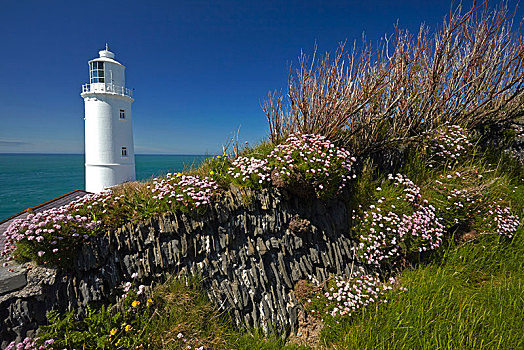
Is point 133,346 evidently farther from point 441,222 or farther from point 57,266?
point 441,222

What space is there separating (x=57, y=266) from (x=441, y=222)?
6871mm

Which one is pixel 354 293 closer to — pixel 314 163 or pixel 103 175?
pixel 314 163

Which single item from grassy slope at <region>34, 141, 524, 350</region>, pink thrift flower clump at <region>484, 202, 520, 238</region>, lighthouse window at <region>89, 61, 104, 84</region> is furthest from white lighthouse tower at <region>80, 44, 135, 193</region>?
pink thrift flower clump at <region>484, 202, 520, 238</region>

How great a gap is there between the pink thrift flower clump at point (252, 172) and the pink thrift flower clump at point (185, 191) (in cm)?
47

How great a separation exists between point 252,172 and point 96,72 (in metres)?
22.8

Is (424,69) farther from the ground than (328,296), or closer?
farther from the ground

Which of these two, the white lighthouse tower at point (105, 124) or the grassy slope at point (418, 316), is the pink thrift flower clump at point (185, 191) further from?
the white lighthouse tower at point (105, 124)

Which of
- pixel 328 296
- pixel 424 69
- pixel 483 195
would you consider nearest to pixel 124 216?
pixel 328 296

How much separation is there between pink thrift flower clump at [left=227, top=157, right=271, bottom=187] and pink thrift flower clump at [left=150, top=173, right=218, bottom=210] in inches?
18.6

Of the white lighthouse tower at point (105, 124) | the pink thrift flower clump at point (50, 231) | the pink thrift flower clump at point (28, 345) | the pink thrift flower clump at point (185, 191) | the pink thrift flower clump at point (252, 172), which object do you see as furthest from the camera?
the white lighthouse tower at point (105, 124)

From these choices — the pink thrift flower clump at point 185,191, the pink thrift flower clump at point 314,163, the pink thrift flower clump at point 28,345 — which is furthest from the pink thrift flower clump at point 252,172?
the pink thrift flower clump at point 28,345

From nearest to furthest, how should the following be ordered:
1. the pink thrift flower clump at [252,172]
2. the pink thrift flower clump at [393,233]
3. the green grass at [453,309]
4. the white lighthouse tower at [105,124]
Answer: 1. the green grass at [453,309]
2. the pink thrift flower clump at [252,172]
3. the pink thrift flower clump at [393,233]
4. the white lighthouse tower at [105,124]

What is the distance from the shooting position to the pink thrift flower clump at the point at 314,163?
4219mm

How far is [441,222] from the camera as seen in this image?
193 inches
